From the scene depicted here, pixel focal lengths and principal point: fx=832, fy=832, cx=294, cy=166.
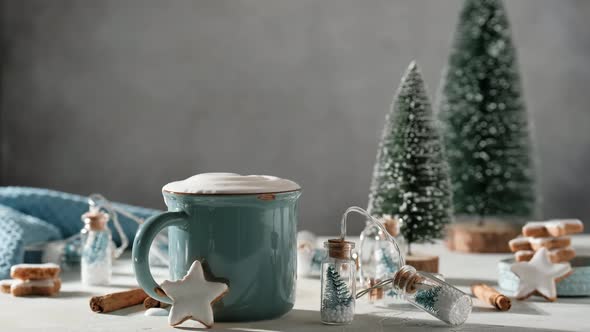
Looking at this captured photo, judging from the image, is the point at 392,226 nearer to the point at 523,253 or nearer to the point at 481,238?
the point at 523,253

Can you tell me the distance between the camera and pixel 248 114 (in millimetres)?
2646

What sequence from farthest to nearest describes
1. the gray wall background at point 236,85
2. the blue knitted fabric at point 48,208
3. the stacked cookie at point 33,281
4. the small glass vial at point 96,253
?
the gray wall background at point 236,85 → the blue knitted fabric at point 48,208 → the small glass vial at point 96,253 → the stacked cookie at point 33,281

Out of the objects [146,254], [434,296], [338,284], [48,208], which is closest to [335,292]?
[338,284]

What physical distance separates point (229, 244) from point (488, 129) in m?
0.91

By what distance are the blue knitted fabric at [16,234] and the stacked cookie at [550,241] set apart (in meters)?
0.77

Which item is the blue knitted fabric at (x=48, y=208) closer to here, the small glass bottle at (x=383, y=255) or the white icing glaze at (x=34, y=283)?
the white icing glaze at (x=34, y=283)

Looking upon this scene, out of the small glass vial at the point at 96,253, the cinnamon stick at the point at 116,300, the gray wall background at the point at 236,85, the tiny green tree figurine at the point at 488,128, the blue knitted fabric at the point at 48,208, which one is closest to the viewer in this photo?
the cinnamon stick at the point at 116,300

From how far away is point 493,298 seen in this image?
1.07 meters

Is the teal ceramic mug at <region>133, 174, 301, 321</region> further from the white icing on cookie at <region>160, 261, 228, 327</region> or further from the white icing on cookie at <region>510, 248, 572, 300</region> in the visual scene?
the white icing on cookie at <region>510, 248, 572, 300</region>

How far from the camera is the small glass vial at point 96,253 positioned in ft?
4.12

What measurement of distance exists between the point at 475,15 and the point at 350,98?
2.97 feet

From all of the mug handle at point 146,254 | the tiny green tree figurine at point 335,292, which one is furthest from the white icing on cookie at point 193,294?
the tiny green tree figurine at point 335,292

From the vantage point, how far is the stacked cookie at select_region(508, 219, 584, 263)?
3.92ft

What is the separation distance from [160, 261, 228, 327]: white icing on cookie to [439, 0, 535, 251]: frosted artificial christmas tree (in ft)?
2.88
